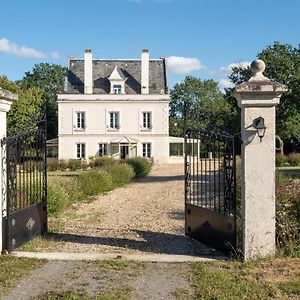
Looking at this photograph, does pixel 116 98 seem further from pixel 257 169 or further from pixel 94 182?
pixel 257 169

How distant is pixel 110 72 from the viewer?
162 ft

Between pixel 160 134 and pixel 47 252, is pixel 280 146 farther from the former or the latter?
pixel 160 134

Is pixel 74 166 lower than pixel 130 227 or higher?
higher

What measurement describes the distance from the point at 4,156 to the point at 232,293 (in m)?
4.21

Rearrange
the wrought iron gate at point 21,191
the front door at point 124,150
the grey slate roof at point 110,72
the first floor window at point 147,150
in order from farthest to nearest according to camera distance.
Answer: the grey slate roof at point 110,72
the first floor window at point 147,150
the front door at point 124,150
the wrought iron gate at point 21,191

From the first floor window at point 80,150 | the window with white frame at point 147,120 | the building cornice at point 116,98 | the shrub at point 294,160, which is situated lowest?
the shrub at point 294,160

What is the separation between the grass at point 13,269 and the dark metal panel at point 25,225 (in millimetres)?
470

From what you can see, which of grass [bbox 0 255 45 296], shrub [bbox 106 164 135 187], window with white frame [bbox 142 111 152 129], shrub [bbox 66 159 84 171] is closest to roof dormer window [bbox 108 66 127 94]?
window with white frame [bbox 142 111 152 129]

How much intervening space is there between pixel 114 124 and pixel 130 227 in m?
37.9

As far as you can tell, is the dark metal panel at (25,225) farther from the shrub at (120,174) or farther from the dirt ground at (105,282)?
the shrub at (120,174)

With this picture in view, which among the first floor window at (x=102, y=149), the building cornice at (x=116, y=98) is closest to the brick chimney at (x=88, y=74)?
the building cornice at (x=116, y=98)

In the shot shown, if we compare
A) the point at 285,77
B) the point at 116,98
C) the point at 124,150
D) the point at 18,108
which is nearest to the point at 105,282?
the point at 285,77

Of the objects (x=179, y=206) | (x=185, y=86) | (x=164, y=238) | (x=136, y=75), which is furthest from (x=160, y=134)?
(x=164, y=238)

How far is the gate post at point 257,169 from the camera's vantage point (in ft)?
22.7
